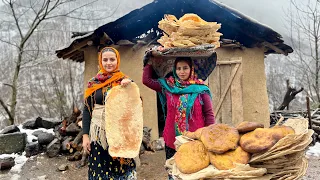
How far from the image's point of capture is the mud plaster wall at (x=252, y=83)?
6176mm

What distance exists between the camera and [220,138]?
4.31ft

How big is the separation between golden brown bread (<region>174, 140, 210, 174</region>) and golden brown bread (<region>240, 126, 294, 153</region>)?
192 mm

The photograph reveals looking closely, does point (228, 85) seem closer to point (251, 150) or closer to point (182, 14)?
point (182, 14)

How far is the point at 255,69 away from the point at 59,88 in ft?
43.4

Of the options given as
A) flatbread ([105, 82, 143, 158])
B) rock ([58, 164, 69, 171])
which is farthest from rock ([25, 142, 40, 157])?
flatbread ([105, 82, 143, 158])

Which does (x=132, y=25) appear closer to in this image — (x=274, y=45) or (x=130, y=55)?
(x=130, y=55)

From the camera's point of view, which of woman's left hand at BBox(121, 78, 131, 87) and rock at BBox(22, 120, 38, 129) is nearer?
woman's left hand at BBox(121, 78, 131, 87)

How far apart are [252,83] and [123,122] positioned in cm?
472

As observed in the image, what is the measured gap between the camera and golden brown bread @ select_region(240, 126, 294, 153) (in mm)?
1177

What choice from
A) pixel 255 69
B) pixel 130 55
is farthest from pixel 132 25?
pixel 255 69

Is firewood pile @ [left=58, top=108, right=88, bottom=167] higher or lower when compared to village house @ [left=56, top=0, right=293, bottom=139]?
lower

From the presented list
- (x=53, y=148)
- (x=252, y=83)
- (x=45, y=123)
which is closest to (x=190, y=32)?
(x=252, y=83)

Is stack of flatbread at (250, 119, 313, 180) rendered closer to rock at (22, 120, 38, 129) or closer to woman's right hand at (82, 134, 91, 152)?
woman's right hand at (82, 134, 91, 152)

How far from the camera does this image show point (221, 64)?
6.09 m
